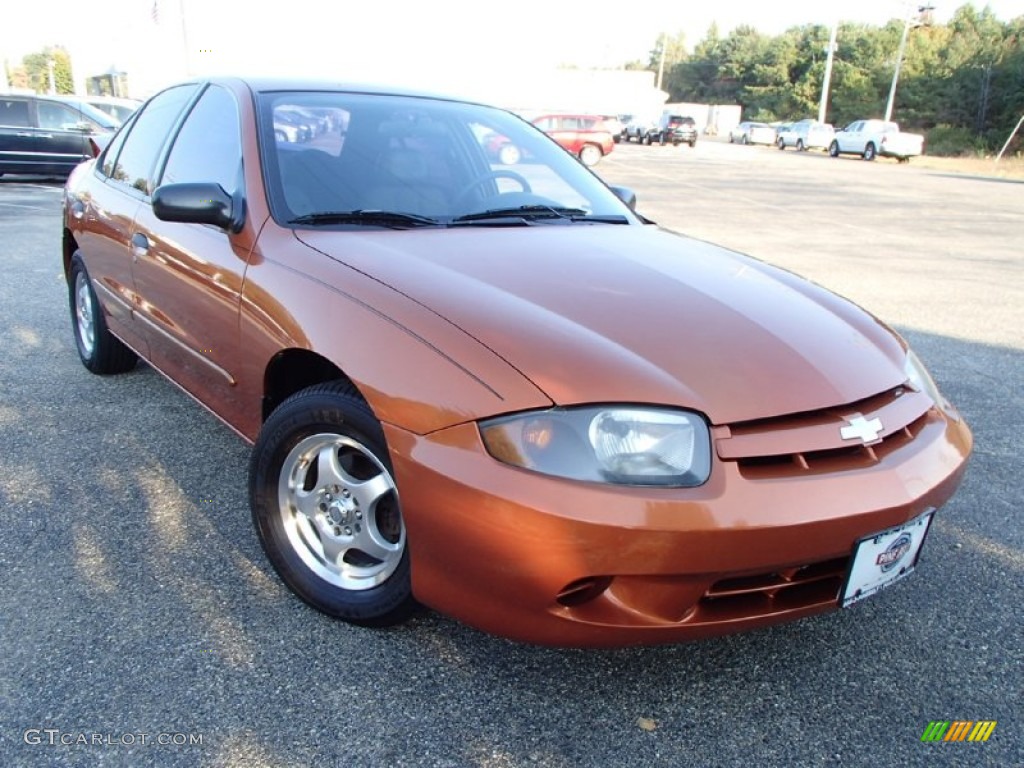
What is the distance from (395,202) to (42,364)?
283 cm

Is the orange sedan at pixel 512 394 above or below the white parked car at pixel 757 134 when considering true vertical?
above

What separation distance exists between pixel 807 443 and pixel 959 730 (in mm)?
836

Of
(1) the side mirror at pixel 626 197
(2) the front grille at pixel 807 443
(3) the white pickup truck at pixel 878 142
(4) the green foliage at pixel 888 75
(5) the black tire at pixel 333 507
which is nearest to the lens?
(2) the front grille at pixel 807 443

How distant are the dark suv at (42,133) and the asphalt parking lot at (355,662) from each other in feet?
36.8

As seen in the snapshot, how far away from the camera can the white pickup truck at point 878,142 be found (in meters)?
32.9

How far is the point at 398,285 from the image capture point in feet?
6.92

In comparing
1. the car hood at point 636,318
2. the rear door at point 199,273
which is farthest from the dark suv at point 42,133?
the car hood at point 636,318

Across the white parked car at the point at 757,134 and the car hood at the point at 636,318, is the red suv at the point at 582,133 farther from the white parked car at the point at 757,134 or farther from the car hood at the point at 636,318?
the car hood at the point at 636,318

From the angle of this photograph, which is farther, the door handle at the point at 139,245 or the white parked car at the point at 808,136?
the white parked car at the point at 808,136

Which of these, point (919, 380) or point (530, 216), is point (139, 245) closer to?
point (530, 216)

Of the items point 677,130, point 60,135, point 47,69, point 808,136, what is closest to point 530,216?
point 60,135

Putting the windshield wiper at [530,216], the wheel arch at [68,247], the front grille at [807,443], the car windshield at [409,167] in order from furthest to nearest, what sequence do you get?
the wheel arch at [68,247]
the windshield wiper at [530,216]
the car windshield at [409,167]
the front grille at [807,443]

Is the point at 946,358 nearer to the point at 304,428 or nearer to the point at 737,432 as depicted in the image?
the point at 737,432

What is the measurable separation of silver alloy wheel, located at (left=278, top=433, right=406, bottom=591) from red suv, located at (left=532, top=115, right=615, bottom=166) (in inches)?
970
